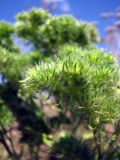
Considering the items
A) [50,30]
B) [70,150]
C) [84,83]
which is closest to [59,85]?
[84,83]

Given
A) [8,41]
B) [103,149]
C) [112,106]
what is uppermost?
[8,41]

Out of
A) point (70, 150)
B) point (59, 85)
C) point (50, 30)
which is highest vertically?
point (50, 30)

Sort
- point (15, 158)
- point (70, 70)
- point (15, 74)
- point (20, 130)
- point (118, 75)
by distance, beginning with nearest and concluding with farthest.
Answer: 1. point (70, 70)
2. point (118, 75)
3. point (15, 158)
4. point (15, 74)
5. point (20, 130)

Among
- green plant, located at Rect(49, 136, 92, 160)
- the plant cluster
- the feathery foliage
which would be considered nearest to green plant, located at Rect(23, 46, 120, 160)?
the plant cluster

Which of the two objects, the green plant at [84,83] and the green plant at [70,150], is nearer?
the green plant at [84,83]

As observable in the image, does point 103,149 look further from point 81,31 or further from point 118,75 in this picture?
point 81,31

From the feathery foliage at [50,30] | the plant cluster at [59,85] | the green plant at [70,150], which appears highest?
the feathery foliage at [50,30]

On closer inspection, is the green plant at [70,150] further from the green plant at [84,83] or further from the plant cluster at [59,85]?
the green plant at [84,83]

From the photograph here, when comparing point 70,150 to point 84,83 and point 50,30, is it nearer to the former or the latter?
point 84,83

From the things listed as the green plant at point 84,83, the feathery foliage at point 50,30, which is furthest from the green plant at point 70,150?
the feathery foliage at point 50,30

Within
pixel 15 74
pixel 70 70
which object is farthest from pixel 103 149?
pixel 15 74

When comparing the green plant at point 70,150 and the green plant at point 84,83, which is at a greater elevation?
the green plant at point 84,83
